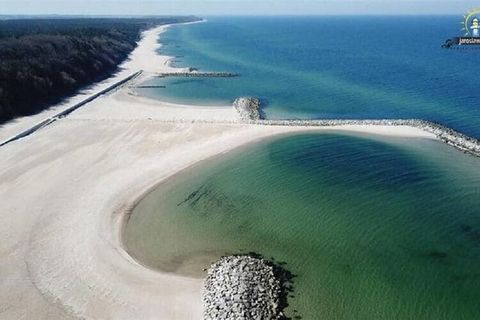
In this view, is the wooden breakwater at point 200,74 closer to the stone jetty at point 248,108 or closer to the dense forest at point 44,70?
the dense forest at point 44,70

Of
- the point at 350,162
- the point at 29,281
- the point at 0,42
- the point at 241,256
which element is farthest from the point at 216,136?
the point at 0,42

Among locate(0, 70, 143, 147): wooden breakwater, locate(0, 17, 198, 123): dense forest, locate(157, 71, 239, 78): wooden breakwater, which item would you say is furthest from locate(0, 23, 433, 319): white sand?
locate(157, 71, 239, 78): wooden breakwater

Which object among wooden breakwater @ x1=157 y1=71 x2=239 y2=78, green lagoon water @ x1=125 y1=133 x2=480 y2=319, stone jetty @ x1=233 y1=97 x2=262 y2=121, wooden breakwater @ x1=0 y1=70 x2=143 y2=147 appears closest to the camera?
green lagoon water @ x1=125 y1=133 x2=480 y2=319

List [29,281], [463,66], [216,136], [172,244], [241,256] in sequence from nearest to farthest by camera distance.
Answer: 1. [29,281]
2. [241,256]
3. [172,244]
4. [216,136]
5. [463,66]

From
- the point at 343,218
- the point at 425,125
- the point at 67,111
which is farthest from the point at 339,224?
the point at 67,111

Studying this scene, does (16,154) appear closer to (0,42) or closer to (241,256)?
(241,256)

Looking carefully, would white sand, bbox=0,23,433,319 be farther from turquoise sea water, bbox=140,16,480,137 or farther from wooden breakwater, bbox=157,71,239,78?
wooden breakwater, bbox=157,71,239,78

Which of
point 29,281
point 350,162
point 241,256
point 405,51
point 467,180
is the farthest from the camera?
point 405,51
